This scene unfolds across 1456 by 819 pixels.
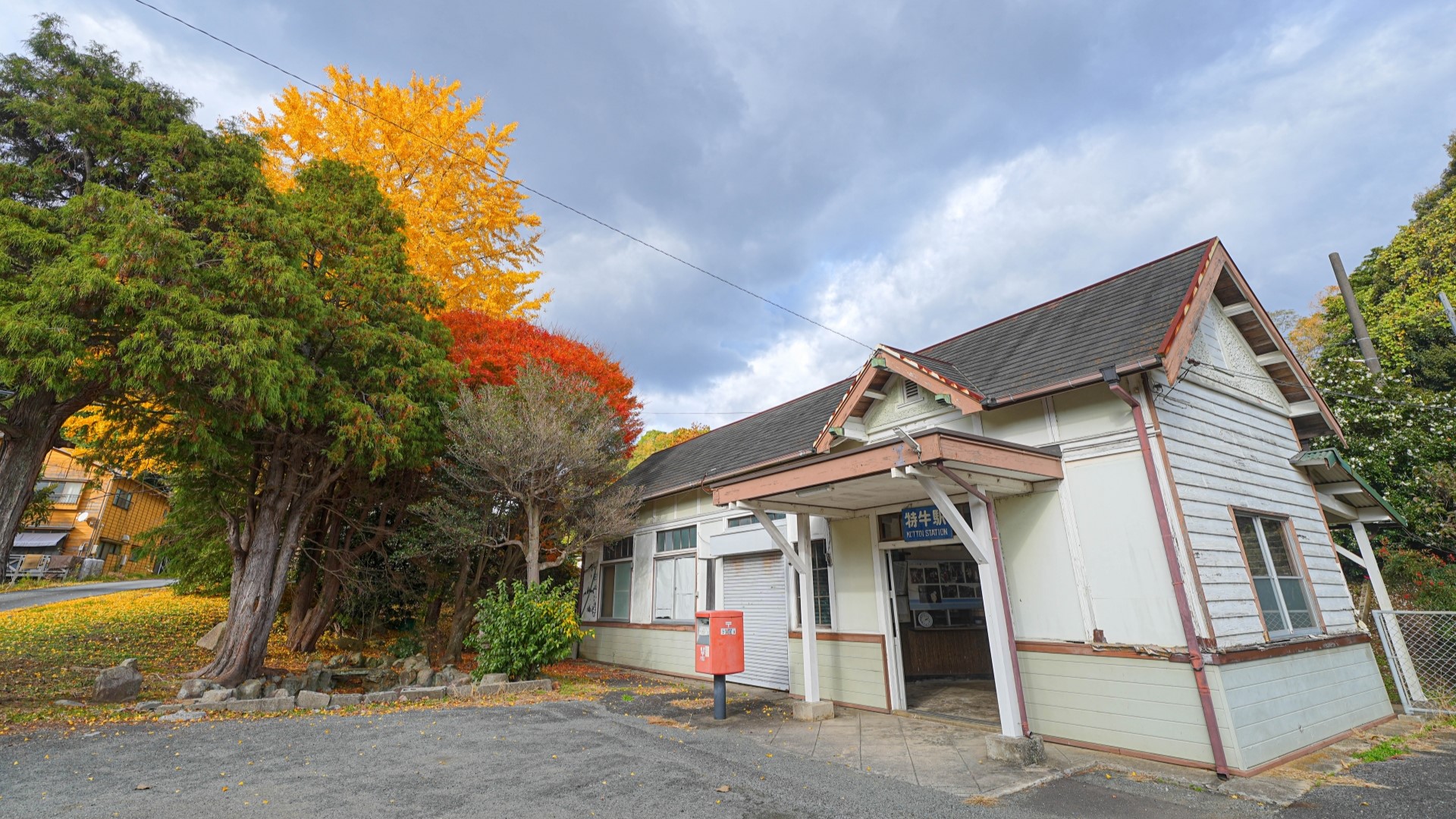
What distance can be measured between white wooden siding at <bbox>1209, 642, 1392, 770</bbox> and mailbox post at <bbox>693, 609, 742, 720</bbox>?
16.7ft

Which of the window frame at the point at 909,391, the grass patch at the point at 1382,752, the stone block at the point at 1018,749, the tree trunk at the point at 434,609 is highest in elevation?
the window frame at the point at 909,391

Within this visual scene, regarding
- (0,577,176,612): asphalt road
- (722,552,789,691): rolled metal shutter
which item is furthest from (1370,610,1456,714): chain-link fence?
(0,577,176,612): asphalt road

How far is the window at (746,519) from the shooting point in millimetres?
10680

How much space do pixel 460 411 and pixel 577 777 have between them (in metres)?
7.64

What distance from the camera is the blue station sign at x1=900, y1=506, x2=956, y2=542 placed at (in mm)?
7555

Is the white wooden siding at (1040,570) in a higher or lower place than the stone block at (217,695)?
higher

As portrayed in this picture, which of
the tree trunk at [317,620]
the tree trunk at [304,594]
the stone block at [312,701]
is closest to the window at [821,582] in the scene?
the stone block at [312,701]

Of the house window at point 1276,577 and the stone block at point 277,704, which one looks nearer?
the house window at point 1276,577

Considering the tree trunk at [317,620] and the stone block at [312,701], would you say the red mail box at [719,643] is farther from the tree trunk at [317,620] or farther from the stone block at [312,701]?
the tree trunk at [317,620]

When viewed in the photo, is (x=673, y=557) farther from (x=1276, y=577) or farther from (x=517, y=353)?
(x=1276, y=577)

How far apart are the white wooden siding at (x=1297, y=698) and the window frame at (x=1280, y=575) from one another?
0.27 meters

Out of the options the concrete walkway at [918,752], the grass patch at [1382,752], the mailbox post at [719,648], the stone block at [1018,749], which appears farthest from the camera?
the mailbox post at [719,648]

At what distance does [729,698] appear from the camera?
31.6ft

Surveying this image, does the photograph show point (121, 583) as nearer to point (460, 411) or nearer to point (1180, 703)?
point (460, 411)
